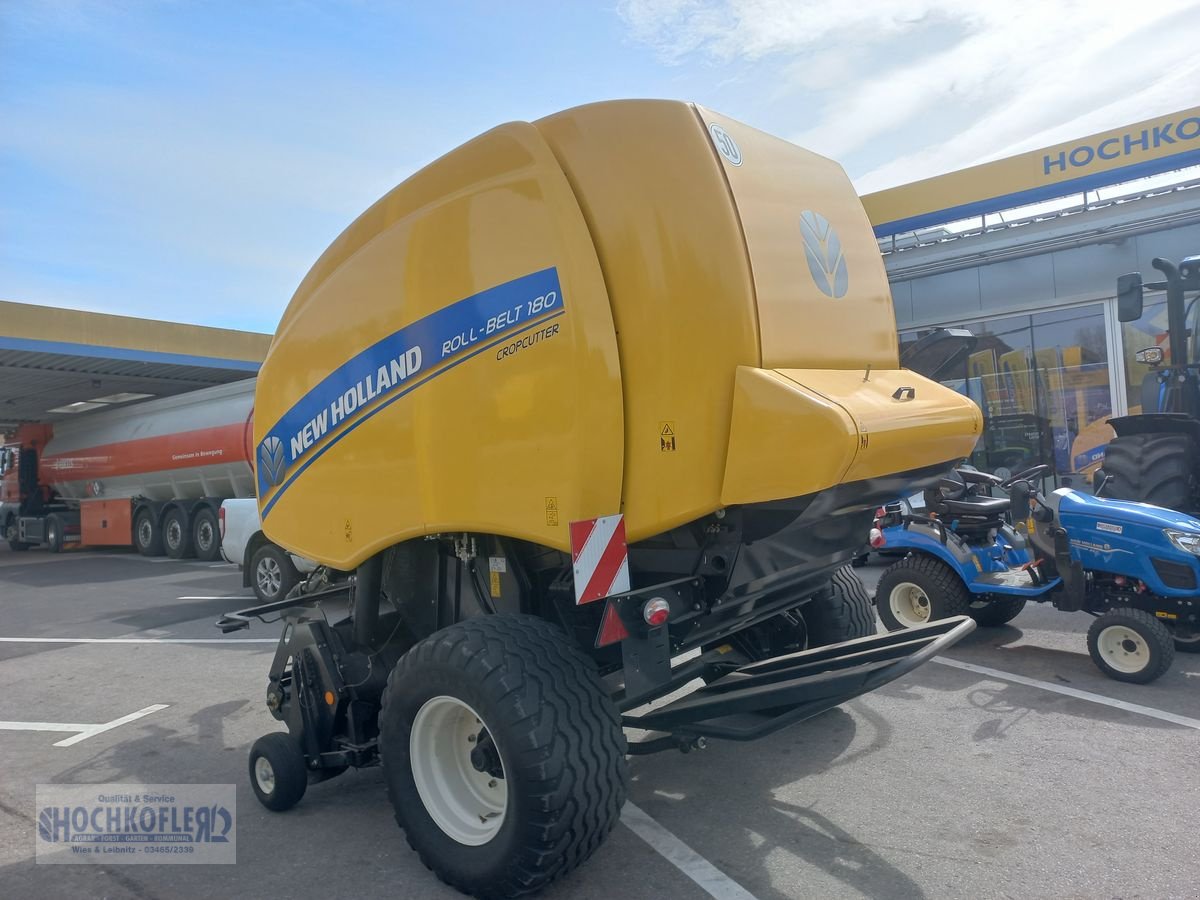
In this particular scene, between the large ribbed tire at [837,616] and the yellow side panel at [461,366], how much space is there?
2.12 m

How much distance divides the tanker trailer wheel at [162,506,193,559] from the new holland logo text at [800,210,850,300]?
16.3m

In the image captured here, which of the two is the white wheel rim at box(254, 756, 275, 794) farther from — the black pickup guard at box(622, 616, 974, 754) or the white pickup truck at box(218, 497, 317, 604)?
the white pickup truck at box(218, 497, 317, 604)

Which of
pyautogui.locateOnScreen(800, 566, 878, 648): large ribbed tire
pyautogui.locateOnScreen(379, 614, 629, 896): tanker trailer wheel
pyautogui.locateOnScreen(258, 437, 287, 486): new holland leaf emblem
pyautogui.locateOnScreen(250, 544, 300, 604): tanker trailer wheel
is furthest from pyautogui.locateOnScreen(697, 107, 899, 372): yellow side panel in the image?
pyautogui.locateOnScreen(250, 544, 300, 604): tanker trailer wheel

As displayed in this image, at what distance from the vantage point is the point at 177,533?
17.4 m

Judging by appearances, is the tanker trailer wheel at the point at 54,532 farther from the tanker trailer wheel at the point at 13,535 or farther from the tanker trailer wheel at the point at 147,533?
the tanker trailer wheel at the point at 147,533

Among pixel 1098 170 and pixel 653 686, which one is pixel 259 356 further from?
pixel 653 686

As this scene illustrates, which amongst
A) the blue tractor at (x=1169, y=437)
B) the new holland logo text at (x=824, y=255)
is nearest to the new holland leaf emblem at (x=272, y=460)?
the new holland logo text at (x=824, y=255)

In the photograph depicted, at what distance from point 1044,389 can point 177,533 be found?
16696 mm

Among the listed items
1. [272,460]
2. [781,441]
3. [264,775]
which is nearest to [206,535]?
[272,460]

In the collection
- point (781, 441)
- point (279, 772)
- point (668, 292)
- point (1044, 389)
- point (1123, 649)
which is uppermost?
point (1044, 389)

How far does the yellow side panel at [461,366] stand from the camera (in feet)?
10.5

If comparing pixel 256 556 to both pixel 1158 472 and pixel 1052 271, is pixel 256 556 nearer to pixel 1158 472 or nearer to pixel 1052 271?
pixel 1158 472

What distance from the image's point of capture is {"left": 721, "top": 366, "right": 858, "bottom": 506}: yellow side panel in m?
2.85

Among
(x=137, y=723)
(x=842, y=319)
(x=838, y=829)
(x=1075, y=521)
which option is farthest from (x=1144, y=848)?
(x=137, y=723)
